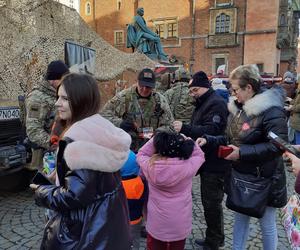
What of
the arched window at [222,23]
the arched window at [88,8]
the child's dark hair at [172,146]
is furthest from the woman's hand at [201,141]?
the arched window at [88,8]

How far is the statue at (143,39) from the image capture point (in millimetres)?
14277

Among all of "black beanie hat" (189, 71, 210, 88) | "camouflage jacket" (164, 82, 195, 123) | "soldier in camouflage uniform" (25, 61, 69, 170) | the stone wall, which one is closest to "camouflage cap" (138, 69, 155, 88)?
"black beanie hat" (189, 71, 210, 88)

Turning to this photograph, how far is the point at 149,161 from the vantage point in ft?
8.25

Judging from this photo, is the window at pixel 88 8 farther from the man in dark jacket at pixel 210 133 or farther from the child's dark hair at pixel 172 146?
the child's dark hair at pixel 172 146

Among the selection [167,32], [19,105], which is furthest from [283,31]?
[19,105]

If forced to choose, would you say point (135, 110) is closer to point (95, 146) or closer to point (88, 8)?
point (95, 146)

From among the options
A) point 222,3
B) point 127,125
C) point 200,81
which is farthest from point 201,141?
point 222,3

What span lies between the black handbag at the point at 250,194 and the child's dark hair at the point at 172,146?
1.59ft

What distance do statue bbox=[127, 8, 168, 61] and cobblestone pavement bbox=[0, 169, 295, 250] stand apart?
1055 cm

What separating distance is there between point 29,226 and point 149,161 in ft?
7.35

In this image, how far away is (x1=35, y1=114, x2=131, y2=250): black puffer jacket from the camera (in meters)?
1.55

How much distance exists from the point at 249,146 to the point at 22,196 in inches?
150

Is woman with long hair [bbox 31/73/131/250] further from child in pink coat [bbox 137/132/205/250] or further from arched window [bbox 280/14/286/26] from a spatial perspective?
arched window [bbox 280/14/286/26]

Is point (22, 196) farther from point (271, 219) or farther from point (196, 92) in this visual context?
point (271, 219)
